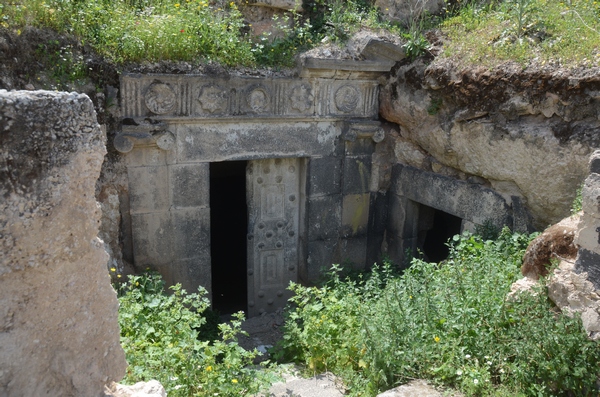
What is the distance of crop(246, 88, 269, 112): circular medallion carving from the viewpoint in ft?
17.2

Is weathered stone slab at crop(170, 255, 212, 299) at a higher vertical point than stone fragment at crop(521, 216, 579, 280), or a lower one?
lower

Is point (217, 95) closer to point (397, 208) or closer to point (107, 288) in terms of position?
point (397, 208)

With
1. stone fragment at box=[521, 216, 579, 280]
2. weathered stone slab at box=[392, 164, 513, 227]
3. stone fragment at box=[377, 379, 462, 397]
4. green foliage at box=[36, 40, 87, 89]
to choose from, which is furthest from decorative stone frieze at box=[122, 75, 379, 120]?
stone fragment at box=[377, 379, 462, 397]

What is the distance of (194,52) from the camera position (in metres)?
5.05

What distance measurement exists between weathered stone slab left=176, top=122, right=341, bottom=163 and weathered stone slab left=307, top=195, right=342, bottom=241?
55 centimetres

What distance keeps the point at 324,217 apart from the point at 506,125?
86.9 inches

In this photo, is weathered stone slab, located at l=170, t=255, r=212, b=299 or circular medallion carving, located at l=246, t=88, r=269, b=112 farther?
weathered stone slab, located at l=170, t=255, r=212, b=299

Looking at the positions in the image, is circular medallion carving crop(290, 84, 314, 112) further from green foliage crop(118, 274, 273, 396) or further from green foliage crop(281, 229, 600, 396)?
green foliage crop(118, 274, 273, 396)

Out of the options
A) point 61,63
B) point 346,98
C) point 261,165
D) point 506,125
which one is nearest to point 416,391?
point 506,125

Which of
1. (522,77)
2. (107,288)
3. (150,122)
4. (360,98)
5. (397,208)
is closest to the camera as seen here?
(107,288)

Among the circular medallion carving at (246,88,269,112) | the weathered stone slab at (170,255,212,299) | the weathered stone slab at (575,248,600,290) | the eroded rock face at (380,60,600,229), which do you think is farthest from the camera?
Result: the weathered stone slab at (170,255,212,299)

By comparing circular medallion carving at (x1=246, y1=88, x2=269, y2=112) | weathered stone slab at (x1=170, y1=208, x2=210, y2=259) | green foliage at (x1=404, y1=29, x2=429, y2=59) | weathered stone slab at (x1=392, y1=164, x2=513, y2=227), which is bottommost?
weathered stone slab at (x1=170, y1=208, x2=210, y2=259)

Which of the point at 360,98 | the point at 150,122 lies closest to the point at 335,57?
the point at 360,98

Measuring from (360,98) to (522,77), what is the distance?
1.80m
